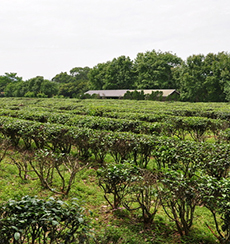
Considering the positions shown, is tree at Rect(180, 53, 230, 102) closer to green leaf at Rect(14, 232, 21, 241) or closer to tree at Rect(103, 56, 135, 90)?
tree at Rect(103, 56, 135, 90)

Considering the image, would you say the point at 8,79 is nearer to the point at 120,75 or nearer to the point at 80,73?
the point at 80,73

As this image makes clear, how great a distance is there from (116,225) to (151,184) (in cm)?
116

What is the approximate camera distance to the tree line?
3789 cm

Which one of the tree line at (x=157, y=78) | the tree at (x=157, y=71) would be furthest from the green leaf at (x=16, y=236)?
the tree at (x=157, y=71)

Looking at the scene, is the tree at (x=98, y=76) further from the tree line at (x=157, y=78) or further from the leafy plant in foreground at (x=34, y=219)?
the leafy plant in foreground at (x=34, y=219)

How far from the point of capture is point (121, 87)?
187 ft

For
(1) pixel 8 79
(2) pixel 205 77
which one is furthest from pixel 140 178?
(1) pixel 8 79

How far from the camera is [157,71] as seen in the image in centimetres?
4862

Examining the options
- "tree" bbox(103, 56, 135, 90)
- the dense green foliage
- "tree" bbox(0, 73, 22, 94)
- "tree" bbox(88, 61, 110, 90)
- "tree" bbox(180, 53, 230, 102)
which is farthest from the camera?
"tree" bbox(0, 73, 22, 94)

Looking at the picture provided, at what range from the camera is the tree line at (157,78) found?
37.9 m

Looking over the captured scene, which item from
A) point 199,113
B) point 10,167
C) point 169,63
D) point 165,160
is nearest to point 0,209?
point 165,160

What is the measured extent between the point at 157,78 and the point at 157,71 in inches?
71.7

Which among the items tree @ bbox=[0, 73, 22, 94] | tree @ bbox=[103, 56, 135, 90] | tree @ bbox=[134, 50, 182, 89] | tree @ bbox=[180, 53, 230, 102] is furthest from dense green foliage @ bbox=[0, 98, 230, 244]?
tree @ bbox=[0, 73, 22, 94]

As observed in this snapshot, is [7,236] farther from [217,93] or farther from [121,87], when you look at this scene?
[121,87]
